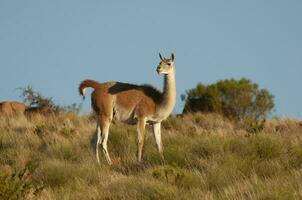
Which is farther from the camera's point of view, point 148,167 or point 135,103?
point 135,103

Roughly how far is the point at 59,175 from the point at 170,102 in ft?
13.2

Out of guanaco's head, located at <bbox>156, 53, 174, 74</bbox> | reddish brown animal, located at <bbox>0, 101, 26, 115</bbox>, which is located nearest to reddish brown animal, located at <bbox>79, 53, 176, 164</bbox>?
guanaco's head, located at <bbox>156, 53, 174, 74</bbox>

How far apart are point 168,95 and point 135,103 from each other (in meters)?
0.71

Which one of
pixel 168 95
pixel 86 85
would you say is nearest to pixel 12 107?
pixel 86 85

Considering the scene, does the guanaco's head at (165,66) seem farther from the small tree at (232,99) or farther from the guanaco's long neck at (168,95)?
the small tree at (232,99)

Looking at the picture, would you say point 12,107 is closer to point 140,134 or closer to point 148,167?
point 140,134

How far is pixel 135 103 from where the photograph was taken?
1528 centimetres

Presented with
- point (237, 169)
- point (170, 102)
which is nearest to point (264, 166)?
point (237, 169)

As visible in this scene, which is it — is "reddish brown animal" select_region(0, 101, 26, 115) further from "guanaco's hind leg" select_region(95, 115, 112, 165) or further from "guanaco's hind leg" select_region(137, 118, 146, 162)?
"guanaco's hind leg" select_region(137, 118, 146, 162)

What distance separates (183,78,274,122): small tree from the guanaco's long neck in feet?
32.1

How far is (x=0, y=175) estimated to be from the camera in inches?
359

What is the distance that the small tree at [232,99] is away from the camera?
26984 mm

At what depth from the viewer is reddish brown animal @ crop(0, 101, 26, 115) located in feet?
75.8

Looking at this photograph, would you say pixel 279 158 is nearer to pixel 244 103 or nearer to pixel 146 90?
pixel 146 90
